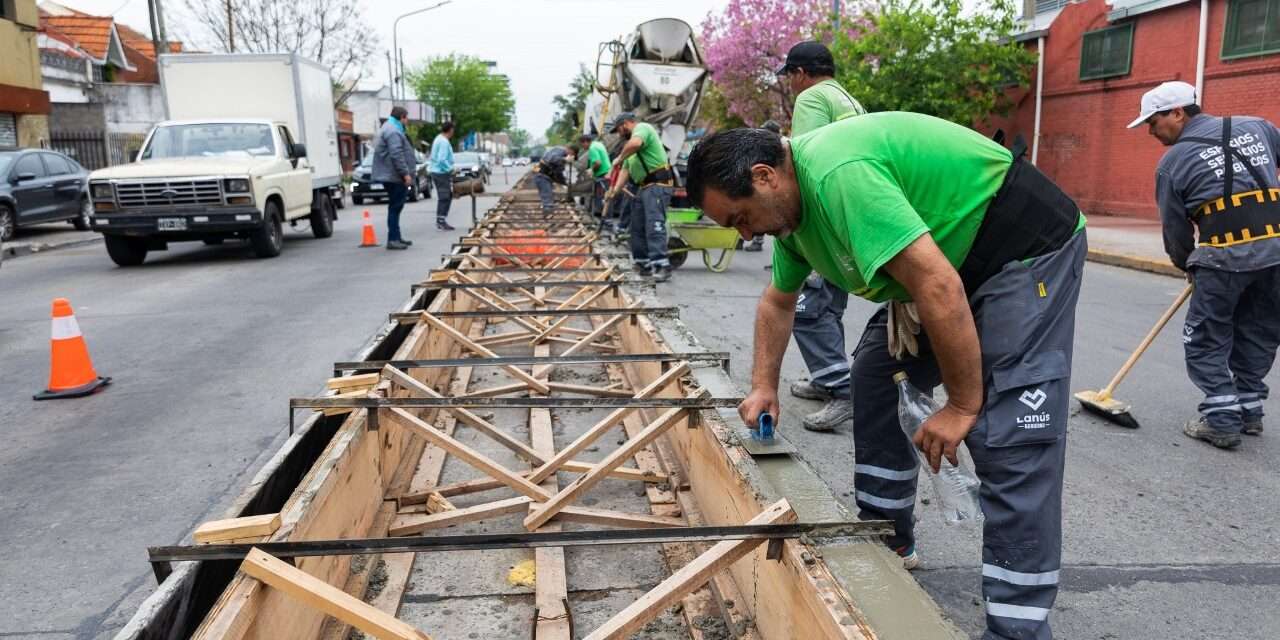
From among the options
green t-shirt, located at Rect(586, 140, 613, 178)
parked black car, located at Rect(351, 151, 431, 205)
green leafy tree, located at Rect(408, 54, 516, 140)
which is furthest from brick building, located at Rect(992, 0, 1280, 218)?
green leafy tree, located at Rect(408, 54, 516, 140)

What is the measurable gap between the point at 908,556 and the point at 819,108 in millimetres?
2488

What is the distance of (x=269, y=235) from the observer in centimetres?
1233

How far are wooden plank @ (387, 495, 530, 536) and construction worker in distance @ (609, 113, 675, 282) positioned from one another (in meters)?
6.12

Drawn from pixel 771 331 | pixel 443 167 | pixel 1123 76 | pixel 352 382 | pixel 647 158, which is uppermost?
pixel 1123 76

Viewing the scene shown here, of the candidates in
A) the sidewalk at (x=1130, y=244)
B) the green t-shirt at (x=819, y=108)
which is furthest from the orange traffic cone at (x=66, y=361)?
the sidewalk at (x=1130, y=244)

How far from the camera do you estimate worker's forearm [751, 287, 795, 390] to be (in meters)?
2.92

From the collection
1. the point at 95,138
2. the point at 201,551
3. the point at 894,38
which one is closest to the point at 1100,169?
the point at 894,38

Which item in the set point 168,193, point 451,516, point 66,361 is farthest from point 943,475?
point 168,193

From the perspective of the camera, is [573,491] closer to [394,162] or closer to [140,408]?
[140,408]

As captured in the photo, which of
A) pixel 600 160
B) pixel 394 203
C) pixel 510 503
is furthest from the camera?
pixel 600 160

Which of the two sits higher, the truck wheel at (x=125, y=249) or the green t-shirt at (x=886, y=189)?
the green t-shirt at (x=886, y=189)

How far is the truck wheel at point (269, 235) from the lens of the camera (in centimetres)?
1222

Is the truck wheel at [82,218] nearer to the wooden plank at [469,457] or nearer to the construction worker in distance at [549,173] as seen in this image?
the construction worker in distance at [549,173]

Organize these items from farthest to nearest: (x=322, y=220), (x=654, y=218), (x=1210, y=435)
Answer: (x=322, y=220) < (x=654, y=218) < (x=1210, y=435)
